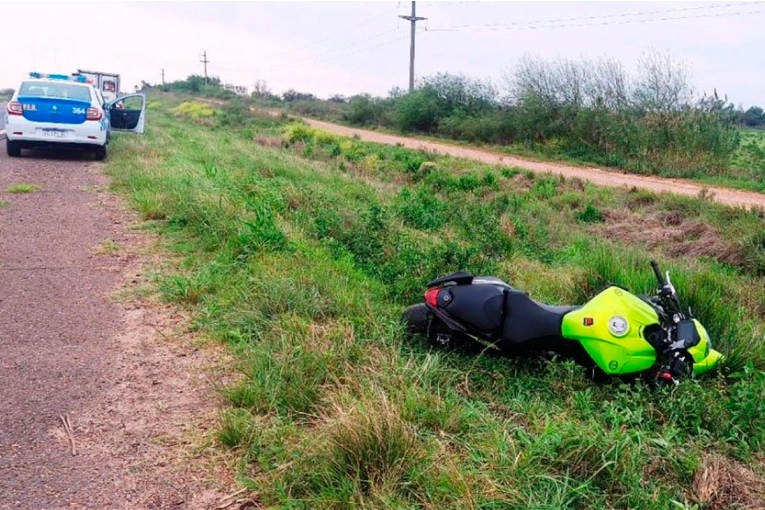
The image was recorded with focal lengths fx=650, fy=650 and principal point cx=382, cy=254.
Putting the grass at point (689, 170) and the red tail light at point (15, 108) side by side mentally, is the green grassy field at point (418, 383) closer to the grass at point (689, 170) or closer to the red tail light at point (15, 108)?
the red tail light at point (15, 108)

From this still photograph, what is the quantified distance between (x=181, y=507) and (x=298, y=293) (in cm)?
203

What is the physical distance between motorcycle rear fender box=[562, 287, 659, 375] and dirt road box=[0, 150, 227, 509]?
204cm

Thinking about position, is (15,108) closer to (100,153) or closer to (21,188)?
(100,153)

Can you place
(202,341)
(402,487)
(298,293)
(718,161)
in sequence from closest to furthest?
(402,487) < (202,341) < (298,293) < (718,161)

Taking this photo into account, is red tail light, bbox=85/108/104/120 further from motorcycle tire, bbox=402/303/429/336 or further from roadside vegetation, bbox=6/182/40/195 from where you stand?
motorcycle tire, bbox=402/303/429/336

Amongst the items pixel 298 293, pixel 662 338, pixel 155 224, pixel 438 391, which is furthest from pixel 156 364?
pixel 155 224

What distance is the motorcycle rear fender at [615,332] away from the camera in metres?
3.52

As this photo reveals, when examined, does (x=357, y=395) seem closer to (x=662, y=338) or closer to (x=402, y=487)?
(x=402, y=487)

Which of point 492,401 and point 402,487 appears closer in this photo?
point 402,487

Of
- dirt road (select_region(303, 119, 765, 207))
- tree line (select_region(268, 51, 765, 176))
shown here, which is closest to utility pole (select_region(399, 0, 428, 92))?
tree line (select_region(268, 51, 765, 176))

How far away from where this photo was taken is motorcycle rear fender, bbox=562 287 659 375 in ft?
11.5

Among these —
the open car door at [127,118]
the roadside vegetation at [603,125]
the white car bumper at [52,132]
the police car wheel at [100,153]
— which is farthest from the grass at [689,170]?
the white car bumper at [52,132]

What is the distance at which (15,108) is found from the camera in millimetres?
11742

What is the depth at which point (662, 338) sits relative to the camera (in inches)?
137
